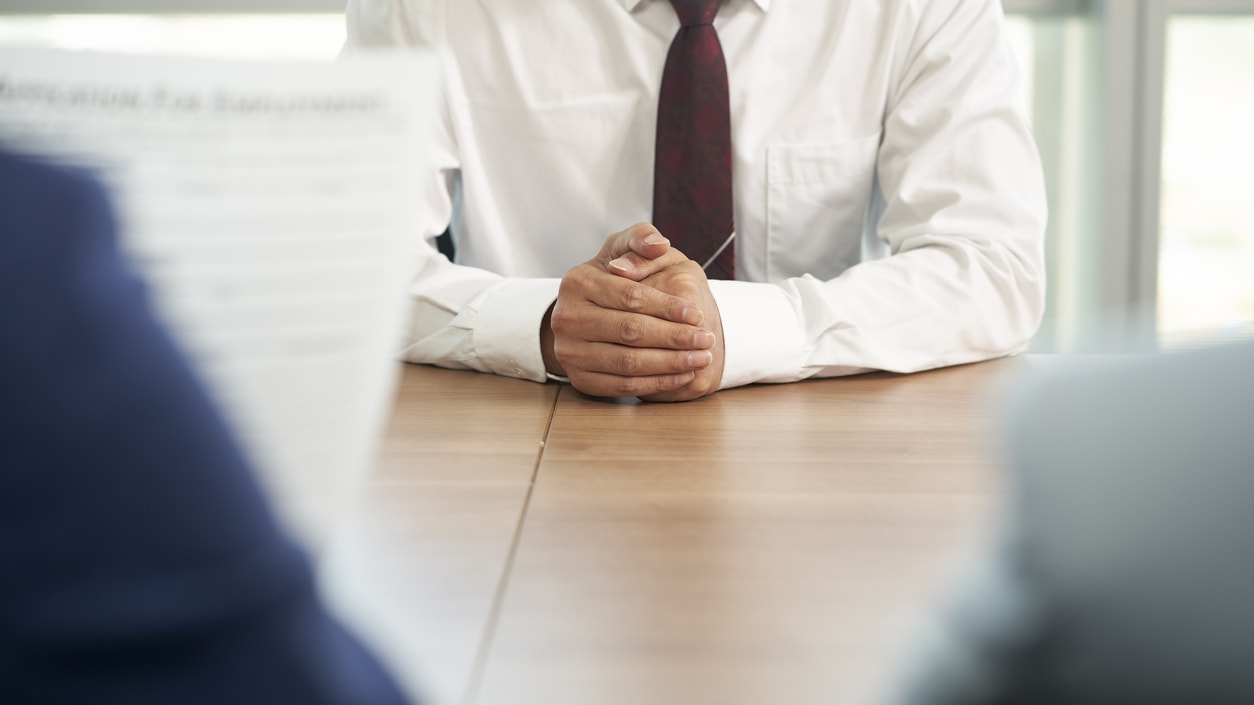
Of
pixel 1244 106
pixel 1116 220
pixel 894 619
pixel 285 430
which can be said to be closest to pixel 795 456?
pixel 894 619

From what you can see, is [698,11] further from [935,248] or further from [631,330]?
[631,330]

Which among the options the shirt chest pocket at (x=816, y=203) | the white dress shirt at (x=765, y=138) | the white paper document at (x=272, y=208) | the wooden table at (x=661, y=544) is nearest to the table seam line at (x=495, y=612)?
the wooden table at (x=661, y=544)

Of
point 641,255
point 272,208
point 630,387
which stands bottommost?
point 630,387

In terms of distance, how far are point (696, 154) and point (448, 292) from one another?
1.14 feet

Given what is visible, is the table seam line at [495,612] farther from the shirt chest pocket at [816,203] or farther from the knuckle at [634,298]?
the shirt chest pocket at [816,203]

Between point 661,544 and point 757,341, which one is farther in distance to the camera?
point 757,341

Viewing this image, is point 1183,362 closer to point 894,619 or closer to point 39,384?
point 39,384

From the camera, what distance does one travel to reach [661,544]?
0.55 metres

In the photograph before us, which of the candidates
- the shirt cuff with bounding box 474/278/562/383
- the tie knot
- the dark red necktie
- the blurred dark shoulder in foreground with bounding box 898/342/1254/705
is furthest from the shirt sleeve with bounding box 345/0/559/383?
the blurred dark shoulder in foreground with bounding box 898/342/1254/705

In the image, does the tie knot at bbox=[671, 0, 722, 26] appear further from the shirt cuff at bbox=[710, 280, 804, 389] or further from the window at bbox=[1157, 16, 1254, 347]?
the window at bbox=[1157, 16, 1254, 347]

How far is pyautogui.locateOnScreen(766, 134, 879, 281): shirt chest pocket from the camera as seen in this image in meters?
1.34

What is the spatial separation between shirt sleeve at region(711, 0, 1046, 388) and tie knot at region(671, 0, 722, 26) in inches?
9.8

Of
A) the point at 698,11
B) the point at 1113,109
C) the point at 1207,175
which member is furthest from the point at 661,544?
the point at 1207,175

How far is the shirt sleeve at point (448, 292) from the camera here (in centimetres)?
101
